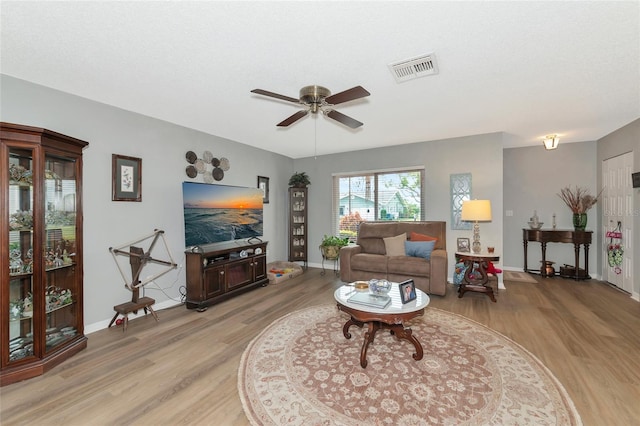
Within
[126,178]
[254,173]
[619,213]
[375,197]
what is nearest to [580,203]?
[619,213]

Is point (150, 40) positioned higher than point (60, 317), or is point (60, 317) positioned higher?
point (150, 40)

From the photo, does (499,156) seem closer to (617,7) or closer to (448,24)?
(617,7)

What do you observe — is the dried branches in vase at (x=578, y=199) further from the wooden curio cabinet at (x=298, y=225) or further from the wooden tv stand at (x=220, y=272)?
the wooden tv stand at (x=220, y=272)

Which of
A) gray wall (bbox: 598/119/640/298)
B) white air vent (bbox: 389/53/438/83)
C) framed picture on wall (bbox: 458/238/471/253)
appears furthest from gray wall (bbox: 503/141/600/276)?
white air vent (bbox: 389/53/438/83)

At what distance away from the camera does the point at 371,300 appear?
95.7 inches

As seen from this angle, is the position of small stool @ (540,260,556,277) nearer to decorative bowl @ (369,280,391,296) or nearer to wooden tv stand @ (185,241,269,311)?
decorative bowl @ (369,280,391,296)

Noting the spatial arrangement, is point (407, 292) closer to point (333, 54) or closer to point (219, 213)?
point (333, 54)

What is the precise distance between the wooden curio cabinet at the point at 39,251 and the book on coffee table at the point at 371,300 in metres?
2.57

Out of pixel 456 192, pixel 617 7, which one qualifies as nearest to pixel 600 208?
pixel 456 192

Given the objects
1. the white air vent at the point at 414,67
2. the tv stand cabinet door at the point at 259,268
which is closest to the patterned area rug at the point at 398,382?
the tv stand cabinet door at the point at 259,268

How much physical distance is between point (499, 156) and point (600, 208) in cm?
231

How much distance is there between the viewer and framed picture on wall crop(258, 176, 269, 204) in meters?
5.34

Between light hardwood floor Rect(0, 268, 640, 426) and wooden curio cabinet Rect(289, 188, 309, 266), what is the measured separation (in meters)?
1.95

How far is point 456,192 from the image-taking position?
15.6 feet
